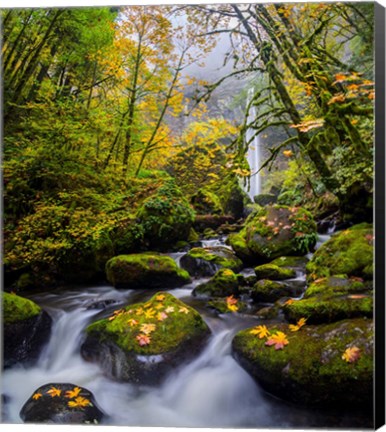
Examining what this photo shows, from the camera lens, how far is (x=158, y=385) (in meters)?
3.21

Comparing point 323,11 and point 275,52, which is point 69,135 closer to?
point 275,52

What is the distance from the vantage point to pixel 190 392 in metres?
3.21

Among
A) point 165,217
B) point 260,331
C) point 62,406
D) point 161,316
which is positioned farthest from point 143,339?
point 165,217

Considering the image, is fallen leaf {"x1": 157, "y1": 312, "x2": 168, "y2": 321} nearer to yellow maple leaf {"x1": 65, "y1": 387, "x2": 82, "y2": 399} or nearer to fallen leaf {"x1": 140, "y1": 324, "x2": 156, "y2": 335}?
fallen leaf {"x1": 140, "y1": 324, "x2": 156, "y2": 335}

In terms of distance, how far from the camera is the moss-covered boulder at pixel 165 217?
409 cm

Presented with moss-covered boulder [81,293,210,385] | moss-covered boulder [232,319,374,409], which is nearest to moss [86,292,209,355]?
moss-covered boulder [81,293,210,385]

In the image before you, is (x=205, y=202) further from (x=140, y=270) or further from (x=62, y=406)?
(x=62, y=406)

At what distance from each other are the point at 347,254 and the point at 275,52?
208 cm

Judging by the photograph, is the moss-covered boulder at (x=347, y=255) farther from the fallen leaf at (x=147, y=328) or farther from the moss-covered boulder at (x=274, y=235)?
the fallen leaf at (x=147, y=328)

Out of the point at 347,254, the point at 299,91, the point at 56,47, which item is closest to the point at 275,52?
the point at 299,91

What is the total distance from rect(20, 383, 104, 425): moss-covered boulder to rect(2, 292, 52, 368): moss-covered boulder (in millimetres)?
434

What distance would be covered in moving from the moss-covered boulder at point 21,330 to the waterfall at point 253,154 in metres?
2.48

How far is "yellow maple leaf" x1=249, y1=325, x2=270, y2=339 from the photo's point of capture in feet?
10.5

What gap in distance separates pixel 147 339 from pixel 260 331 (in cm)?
101
